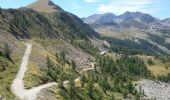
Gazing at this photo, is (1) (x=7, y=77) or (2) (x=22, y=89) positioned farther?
(1) (x=7, y=77)

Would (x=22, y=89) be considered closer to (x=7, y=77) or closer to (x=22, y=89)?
(x=22, y=89)

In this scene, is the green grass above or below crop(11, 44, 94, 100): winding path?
above

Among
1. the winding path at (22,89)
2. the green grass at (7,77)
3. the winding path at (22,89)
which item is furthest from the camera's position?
the winding path at (22,89)

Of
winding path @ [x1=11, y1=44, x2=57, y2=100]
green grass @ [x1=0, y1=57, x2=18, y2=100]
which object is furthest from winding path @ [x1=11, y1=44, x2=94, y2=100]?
green grass @ [x1=0, y1=57, x2=18, y2=100]

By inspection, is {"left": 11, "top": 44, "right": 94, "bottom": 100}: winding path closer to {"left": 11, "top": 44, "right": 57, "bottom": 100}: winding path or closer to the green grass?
{"left": 11, "top": 44, "right": 57, "bottom": 100}: winding path

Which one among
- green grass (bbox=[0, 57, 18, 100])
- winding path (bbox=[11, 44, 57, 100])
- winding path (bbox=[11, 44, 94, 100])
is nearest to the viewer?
green grass (bbox=[0, 57, 18, 100])

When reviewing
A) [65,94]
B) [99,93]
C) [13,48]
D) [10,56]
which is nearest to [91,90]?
[99,93]

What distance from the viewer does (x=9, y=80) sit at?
13112cm

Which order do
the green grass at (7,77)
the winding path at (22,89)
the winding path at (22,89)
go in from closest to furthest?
the green grass at (7,77), the winding path at (22,89), the winding path at (22,89)

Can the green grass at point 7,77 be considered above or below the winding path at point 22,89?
above

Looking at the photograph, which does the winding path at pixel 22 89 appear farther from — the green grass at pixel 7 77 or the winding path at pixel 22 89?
the green grass at pixel 7 77

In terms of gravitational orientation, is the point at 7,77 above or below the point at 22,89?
above

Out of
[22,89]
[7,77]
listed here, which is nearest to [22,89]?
[22,89]

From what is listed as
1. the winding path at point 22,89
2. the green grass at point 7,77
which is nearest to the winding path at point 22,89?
the winding path at point 22,89
